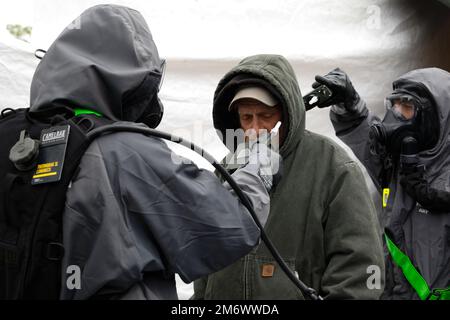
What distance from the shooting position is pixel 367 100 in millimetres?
3885

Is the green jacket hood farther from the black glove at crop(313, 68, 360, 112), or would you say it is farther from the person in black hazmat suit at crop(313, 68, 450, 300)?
the person in black hazmat suit at crop(313, 68, 450, 300)

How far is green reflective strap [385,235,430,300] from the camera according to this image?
3297 mm

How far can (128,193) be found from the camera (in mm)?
1678

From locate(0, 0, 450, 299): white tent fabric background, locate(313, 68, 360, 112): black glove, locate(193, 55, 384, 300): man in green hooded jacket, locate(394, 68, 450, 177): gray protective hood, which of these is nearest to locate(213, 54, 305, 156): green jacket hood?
locate(193, 55, 384, 300): man in green hooded jacket

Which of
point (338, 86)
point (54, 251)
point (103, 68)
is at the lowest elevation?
point (338, 86)

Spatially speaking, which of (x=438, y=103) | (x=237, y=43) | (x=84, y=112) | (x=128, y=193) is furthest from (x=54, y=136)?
(x=438, y=103)

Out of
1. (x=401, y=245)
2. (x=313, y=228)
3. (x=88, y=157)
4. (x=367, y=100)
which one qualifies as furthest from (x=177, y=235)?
(x=367, y=100)

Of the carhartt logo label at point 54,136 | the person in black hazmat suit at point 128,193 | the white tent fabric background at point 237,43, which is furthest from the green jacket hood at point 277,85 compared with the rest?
the carhartt logo label at point 54,136

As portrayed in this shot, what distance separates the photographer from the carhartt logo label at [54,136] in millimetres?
1691

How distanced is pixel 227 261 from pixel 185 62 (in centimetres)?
212

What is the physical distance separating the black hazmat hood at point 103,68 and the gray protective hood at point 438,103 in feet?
6.55

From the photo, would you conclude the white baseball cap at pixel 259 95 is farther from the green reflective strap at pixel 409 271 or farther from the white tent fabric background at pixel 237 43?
the green reflective strap at pixel 409 271

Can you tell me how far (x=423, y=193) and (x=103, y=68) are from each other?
81.5 inches

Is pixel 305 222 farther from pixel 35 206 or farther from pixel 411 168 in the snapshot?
pixel 411 168
